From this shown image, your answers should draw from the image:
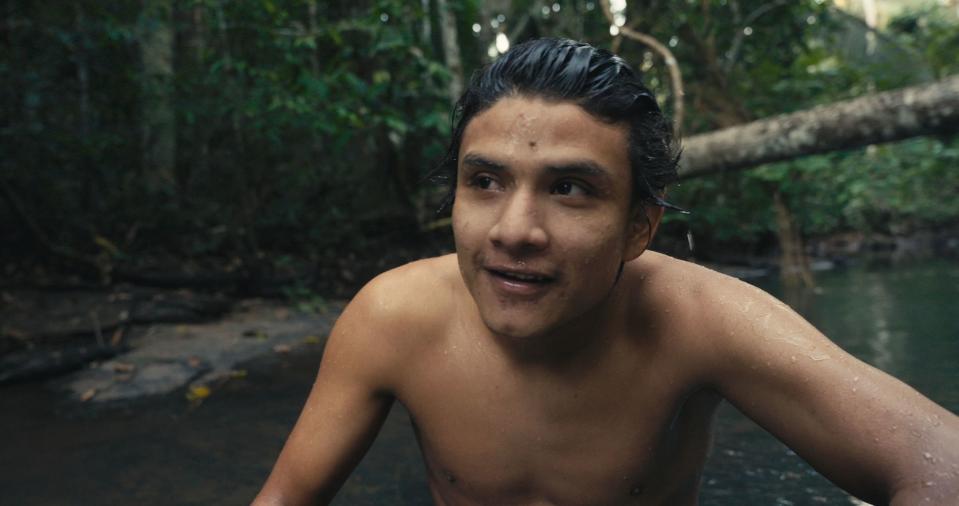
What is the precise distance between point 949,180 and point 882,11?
14.2 m

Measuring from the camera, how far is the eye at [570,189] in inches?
54.2

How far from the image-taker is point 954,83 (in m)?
4.25

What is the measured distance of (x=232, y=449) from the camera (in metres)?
3.19

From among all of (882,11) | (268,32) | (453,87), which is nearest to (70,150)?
(268,32)

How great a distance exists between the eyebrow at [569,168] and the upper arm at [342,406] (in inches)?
18.6

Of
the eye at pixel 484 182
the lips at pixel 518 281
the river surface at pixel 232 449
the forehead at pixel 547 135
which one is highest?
the forehead at pixel 547 135

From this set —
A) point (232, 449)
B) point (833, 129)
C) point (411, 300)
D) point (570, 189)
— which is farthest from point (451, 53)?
point (570, 189)

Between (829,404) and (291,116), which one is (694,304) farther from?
(291,116)

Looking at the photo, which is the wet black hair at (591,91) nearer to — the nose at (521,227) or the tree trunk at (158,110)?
the nose at (521,227)

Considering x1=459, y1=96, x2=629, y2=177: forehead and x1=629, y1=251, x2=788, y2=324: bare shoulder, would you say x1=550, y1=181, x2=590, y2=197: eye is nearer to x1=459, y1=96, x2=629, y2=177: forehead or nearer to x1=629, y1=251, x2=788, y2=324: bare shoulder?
x1=459, y1=96, x2=629, y2=177: forehead

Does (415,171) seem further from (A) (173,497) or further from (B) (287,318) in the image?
(A) (173,497)

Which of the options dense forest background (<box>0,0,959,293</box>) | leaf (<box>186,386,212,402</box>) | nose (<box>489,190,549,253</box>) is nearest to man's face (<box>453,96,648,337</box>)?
nose (<box>489,190,549,253</box>)

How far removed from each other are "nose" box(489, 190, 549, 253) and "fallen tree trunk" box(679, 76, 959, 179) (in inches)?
154

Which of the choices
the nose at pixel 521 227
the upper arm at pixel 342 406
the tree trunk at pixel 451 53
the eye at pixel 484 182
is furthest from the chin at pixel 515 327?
the tree trunk at pixel 451 53
